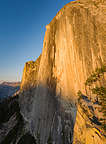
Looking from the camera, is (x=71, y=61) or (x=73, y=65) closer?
(x=73, y=65)

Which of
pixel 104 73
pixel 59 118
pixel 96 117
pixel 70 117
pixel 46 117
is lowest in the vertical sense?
pixel 46 117

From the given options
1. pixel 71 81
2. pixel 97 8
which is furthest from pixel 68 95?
pixel 97 8

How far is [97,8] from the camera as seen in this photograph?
866 cm

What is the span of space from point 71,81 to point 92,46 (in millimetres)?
3922

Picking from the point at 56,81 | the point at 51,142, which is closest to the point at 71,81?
the point at 56,81

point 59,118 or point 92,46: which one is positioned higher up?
point 92,46

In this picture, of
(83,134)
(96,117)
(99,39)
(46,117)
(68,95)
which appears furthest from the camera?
(46,117)

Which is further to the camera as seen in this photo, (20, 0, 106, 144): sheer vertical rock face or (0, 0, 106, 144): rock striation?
(20, 0, 106, 144): sheer vertical rock face

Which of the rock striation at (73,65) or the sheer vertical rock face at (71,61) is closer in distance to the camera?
the rock striation at (73,65)

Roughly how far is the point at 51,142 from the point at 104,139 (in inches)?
319

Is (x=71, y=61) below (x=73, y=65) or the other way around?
the other way around

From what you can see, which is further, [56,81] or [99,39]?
[56,81]

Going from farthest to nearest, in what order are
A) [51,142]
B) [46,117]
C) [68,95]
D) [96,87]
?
[46,117] → [51,142] → [68,95] → [96,87]

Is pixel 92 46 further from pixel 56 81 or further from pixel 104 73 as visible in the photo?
pixel 56 81
